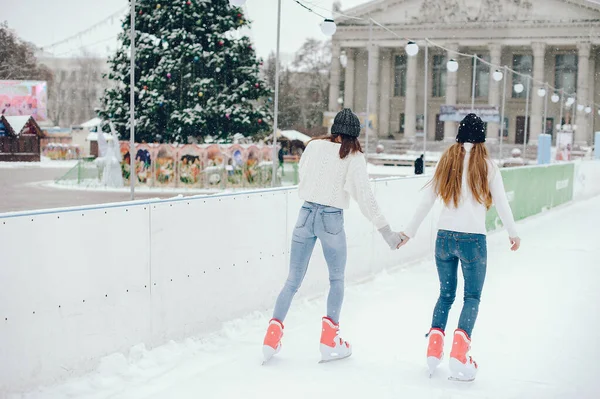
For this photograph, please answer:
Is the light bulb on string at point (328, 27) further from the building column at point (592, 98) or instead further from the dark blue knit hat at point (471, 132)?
the building column at point (592, 98)

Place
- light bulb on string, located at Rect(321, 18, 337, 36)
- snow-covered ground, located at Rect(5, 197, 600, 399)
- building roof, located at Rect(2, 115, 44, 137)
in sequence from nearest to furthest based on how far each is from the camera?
snow-covered ground, located at Rect(5, 197, 600, 399) < building roof, located at Rect(2, 115, 44, 137) < light bulb on string, located at Rect(321, 18, 337, 36)

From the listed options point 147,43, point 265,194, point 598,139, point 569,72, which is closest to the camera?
point 265,194

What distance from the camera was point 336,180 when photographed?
4.72m

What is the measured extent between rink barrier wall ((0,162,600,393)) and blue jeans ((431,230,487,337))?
193cm

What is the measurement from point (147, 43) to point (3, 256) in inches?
984

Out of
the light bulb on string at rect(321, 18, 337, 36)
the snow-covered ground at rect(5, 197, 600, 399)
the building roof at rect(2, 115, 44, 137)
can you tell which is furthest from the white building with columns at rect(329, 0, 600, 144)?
the snow-covered ground at rect(5, 197, 600, 399)

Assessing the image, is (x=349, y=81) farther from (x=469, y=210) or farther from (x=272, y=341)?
(x=469, y=210)

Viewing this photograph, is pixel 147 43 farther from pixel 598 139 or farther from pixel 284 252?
pixel 598 139

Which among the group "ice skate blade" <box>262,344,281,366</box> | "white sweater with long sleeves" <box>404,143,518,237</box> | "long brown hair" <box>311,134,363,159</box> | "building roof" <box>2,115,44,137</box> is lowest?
"ice skate blade" <box>262,344,281,366</box>

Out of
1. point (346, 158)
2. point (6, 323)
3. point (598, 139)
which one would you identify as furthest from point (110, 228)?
point (598, 139)

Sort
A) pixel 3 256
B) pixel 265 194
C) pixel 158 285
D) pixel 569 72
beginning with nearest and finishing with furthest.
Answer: pixel 3 256 < pixel 158 285 < pixel 265 194 < pixel 569 72

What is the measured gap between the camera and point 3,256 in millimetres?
4082

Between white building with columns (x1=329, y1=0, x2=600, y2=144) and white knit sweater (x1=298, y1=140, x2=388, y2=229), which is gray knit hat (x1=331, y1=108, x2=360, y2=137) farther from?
white building with columns (x1=329, y1=0, x2=600, y2=144)

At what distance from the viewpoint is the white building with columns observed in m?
63.3
